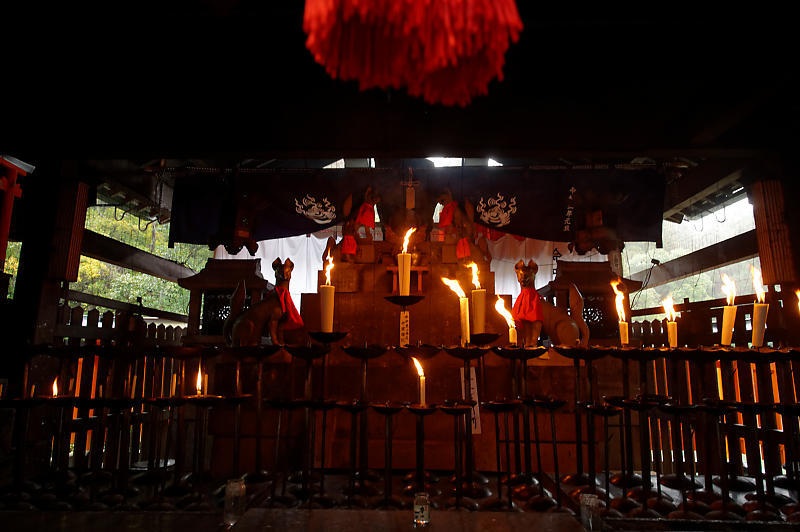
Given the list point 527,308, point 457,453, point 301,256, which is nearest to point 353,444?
point 457,453

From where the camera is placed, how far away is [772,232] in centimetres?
485

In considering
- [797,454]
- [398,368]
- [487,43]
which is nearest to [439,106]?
[487,43]

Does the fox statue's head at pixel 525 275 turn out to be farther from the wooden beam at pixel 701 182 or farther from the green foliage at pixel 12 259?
the green foliage at pixel 12 259

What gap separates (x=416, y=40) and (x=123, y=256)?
720 centimetres

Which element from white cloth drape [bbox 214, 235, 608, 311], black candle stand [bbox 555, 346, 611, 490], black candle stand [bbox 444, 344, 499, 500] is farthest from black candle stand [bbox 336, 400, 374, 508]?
white cloth drape [bbox 214, 235, 608, 311]

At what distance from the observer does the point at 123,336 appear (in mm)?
6020

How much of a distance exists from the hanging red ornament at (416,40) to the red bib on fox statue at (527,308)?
139 inches

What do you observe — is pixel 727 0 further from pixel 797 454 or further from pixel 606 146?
pixel 797 454

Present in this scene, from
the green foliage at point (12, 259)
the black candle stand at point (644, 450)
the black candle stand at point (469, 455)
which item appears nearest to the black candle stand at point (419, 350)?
the black candle stand at point (469, 455)

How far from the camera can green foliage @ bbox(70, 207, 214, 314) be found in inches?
591

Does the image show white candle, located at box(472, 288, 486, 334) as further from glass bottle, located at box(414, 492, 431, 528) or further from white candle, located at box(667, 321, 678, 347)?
white candle, located at box(667, 321, 678, 347)

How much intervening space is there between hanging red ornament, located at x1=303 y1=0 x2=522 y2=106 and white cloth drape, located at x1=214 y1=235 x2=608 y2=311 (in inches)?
351

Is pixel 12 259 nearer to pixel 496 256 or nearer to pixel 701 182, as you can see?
pixel 496 256

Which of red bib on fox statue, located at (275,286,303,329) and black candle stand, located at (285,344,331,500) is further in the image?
red bib on fox statue, located at (275,286,303,329)
